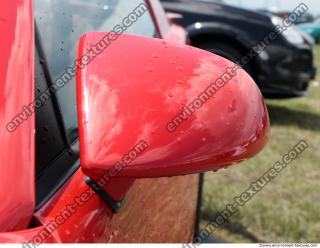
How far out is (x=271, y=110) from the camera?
7785mm

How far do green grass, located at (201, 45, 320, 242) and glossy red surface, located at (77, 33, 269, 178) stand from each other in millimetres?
2291

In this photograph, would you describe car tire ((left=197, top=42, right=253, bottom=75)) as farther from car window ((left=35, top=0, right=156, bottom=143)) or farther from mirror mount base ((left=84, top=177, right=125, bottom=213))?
mirror mount base ((left=84, top=177, right=125, bottom=213))

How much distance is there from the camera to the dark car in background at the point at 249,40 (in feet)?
21.7

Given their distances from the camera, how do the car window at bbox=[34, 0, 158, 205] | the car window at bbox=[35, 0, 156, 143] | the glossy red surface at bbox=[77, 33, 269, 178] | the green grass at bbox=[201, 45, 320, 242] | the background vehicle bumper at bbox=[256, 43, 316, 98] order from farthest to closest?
the background vehicle bumper at bbox=[256, 43, 316, 98] → the green grass at bbox=[201, 45, 320, 242] → the car window at bbox=[35, 0, 156, 143] → the car window at bbox=[34, 0, 158, 205] → the glossy red surface at bbox=[77, 33, 269, 178]

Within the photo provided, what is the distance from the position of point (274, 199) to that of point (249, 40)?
288 centimetres

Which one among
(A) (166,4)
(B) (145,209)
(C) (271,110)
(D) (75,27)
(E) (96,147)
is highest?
(E) (96,147)

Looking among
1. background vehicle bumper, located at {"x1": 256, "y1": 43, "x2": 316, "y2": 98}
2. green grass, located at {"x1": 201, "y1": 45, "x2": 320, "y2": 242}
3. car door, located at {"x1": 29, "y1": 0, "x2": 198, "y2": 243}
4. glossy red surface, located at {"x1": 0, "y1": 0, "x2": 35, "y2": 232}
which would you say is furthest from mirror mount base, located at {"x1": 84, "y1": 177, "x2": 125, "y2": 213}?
background vehicle bumper, located at {"x1": 256, "y1": 43, "x2": 316, "y2": 98}

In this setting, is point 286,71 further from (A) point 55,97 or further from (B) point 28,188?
(B) point 28,188

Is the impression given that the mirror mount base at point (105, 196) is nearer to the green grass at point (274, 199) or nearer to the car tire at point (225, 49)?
the green grass at point (274, 199)

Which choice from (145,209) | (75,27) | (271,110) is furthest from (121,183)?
(271,110)

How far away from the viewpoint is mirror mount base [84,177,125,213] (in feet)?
3.59

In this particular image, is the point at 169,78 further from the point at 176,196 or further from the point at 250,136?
the point at 176,196

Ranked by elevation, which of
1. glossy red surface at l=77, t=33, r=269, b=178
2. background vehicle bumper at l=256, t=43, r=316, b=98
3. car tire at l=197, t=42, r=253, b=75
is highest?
glossy red surface at l=77, t=33, r=269, b=178

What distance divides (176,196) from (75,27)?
1.97ft
